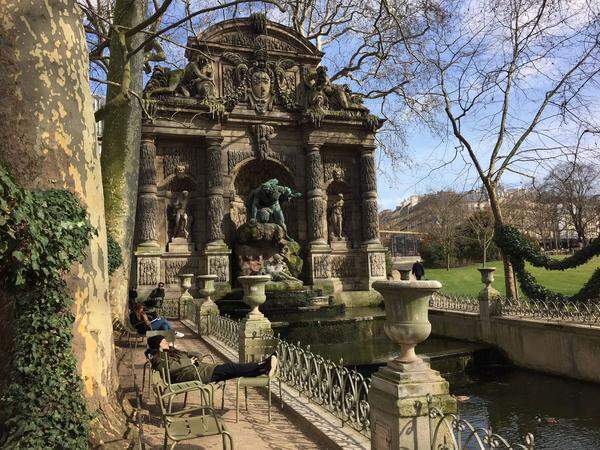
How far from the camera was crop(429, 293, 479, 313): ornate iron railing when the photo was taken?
41.6 feet

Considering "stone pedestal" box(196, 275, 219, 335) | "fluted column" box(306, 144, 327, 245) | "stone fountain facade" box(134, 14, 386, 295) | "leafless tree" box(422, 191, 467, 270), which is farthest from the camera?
"leafless tree" box(422, 191, 467, 270)

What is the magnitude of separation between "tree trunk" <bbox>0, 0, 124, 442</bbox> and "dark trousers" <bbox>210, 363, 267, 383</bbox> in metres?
1.18

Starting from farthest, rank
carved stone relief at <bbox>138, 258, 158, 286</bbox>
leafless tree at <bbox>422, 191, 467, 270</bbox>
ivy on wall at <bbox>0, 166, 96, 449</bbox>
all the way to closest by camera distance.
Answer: leafless tree at <bbox>422, 191, 467, 270</bbox>
carved stone relief at <bbox>138, 258, 158, 286</bbox>
ivy on wall at <bbox>0, 166, 96, 449</bbox>

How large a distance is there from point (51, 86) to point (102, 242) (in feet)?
5.12

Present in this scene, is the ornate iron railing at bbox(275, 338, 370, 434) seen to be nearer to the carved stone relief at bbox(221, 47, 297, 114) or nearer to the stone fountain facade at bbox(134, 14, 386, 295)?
the stone fountain facade at bbox(134, 14, 386, 295)

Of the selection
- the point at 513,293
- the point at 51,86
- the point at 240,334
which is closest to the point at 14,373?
the point at 51,86

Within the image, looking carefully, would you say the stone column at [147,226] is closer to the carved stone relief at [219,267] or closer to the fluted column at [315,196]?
the carved stone relief at [219,267]

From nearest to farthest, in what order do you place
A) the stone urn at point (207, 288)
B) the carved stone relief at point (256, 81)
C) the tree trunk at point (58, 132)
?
the tree trunk at point (58, 132) → the stone urn at point (207, 288) → the carved stone relief at point (256, 81)

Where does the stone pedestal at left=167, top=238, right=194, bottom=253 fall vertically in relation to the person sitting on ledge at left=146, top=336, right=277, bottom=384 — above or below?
above

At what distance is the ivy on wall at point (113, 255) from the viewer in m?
9.89

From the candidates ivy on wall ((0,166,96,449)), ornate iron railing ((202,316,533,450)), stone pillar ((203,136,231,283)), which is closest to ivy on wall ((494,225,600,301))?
ornate iron railing ((202,316,533,450))

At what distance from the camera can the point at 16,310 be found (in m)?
3.96

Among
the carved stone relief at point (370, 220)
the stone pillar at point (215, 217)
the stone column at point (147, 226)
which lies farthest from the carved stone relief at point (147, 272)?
the carved stone relief at point (370, 220)

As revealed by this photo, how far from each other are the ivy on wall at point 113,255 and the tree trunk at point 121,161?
0.20 meters
